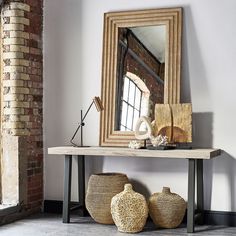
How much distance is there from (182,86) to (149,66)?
0.40 m

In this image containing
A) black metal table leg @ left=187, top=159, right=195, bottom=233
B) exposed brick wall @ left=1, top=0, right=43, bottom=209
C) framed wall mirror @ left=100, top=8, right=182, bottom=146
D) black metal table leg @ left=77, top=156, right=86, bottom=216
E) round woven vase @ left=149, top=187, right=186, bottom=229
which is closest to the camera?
black metal table leg @ left=187, top=159, right=195, bottom=233

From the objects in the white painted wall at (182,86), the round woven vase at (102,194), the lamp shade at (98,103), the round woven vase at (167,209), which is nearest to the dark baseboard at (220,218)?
the white painted wall at (182,86)

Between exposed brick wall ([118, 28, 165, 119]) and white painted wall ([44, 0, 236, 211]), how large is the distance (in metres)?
0.25

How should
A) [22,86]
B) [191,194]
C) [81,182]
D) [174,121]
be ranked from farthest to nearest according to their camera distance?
[81,182], [22,86], [174,121], [191,194]

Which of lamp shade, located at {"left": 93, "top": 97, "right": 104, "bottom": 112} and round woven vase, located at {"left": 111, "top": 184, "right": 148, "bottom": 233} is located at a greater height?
lamp shade, located at {"left": 93, "top": 97, "right": 104, "bottom": 112}

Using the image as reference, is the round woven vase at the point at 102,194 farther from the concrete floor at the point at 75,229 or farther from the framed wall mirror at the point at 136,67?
the framed wall mirror at the point at 136,67

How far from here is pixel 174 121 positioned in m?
5.00

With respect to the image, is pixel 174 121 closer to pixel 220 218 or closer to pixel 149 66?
pixel 149 66

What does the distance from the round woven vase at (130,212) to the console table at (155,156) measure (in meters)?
0.42

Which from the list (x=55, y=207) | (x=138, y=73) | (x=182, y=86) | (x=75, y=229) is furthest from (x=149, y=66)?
(x=55, y=207)

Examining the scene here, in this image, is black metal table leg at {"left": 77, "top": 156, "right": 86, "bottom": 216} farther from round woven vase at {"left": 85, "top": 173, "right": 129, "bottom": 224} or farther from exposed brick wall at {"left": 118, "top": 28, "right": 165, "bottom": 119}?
exposed brick wall at {"left": 118, "top": 28, "right": 165, "bottom": 119}

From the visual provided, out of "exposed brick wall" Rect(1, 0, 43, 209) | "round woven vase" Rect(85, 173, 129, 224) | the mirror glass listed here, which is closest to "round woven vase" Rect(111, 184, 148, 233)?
"round woven vase" Rect(85, 173, 129, 224)

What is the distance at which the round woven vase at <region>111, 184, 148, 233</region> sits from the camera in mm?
4715

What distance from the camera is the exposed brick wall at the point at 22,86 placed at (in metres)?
5.33
